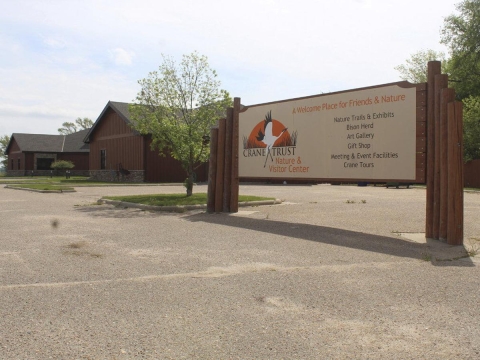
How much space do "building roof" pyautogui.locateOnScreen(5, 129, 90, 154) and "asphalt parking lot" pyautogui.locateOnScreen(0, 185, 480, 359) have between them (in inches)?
1944

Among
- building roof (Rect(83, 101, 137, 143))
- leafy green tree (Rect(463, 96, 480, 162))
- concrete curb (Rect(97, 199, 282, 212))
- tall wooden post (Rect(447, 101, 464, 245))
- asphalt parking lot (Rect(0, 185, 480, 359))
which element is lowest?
asphalt parking lot (Rect(0, 185, 480, 359))

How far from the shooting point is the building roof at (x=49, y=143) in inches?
2219

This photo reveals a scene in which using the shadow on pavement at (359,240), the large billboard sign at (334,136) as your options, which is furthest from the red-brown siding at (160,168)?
the shadow on pavement at (359,240)

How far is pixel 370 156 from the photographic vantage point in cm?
1070

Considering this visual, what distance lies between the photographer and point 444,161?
29.8 ft

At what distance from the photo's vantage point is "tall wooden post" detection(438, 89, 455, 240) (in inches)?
357

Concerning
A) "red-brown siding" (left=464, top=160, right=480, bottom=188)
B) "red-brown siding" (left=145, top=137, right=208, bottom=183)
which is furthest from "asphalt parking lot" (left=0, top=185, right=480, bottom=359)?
"red-brown siding" (left=464, top=160, right=480, bottom=188)

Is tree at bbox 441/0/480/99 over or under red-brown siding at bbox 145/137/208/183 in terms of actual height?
over

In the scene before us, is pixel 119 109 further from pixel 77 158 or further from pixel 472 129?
pixel 472 129

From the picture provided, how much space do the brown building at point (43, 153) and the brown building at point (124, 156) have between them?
12298mm

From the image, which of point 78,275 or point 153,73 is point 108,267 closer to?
point 78,275

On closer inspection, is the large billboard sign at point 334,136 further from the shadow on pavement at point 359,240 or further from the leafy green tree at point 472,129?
the leafy green tree at point 472,129

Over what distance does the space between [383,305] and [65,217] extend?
9.89 metres

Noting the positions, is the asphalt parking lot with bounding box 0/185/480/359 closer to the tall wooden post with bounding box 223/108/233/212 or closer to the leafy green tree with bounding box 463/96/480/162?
the tall wooden post with bounding box 223/108/233/212
